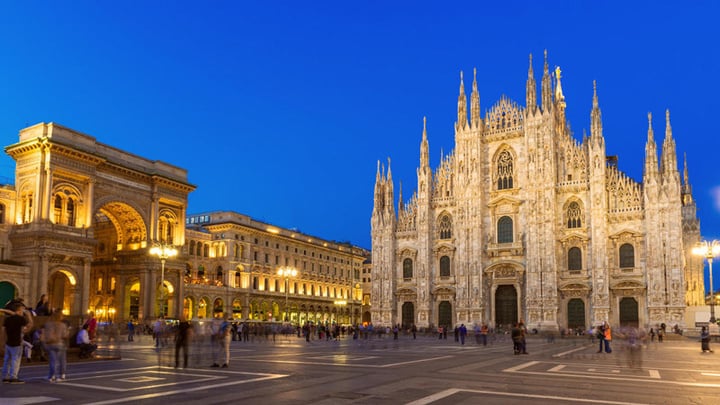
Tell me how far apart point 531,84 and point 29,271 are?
145ft

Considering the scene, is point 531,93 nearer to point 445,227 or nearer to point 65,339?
point 445,227

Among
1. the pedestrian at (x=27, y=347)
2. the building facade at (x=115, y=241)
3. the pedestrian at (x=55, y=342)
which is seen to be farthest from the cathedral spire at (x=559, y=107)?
the pedestrian at (x=55, y=342)

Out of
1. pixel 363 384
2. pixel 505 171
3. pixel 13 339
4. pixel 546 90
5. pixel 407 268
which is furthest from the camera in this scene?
pixel 407 268

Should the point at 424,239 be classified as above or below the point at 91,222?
below

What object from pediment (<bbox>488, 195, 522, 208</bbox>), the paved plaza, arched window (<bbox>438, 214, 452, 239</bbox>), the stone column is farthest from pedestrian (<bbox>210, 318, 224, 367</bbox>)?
arched window (<bbox>438, 214, 452, 239</bbox>)

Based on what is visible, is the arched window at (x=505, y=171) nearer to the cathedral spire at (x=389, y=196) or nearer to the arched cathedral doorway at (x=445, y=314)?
→ the cathedral spire at (x=389, y=196)

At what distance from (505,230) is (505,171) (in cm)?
557

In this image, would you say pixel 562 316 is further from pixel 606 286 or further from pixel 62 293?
pixel 62 293

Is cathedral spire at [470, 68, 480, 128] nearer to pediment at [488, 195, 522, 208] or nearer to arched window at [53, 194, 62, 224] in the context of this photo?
pediment at [488, 195, 522, 208]

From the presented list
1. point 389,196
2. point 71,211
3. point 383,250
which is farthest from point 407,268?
point 71,211

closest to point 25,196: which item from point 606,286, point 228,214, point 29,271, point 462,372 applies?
point 29,271

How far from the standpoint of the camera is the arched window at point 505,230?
191ft

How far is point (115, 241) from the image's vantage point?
5906 cm

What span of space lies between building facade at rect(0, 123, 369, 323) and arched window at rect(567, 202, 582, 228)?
25709mm
